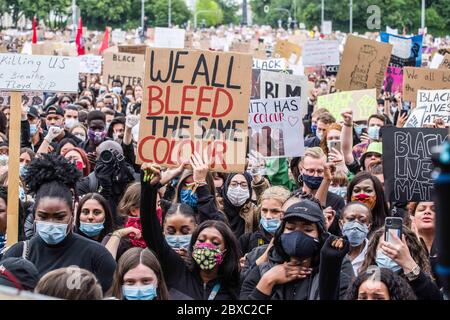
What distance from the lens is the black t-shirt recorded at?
5.94 meters

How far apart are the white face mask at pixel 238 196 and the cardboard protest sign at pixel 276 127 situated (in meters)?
1.32

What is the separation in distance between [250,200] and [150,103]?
1248 millimetres

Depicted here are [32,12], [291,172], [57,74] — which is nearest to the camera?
[57,74]

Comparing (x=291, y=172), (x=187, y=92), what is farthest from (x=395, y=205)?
(x=291, y=172)

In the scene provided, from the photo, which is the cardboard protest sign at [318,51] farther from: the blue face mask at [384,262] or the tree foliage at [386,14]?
the tree foliage at [386,14]

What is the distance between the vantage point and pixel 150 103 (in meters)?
7.25

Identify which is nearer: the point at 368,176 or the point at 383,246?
the point at 383,246

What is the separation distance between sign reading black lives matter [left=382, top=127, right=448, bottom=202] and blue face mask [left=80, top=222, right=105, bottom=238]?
1.74m

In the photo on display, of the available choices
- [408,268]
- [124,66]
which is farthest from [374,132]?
[124,66]

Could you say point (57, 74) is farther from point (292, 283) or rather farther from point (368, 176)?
point (292, 283)

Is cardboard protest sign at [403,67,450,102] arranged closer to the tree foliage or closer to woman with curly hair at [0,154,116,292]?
woman with curly hair at [0,154,116,292]

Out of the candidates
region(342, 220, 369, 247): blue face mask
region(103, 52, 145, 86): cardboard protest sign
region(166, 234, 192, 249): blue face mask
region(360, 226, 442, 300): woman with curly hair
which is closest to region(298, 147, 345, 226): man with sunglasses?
region(342, 220, 369, 247): blue face mask

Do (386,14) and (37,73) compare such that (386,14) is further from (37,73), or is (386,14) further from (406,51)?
(37,73)

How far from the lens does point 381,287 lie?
16.3ft
